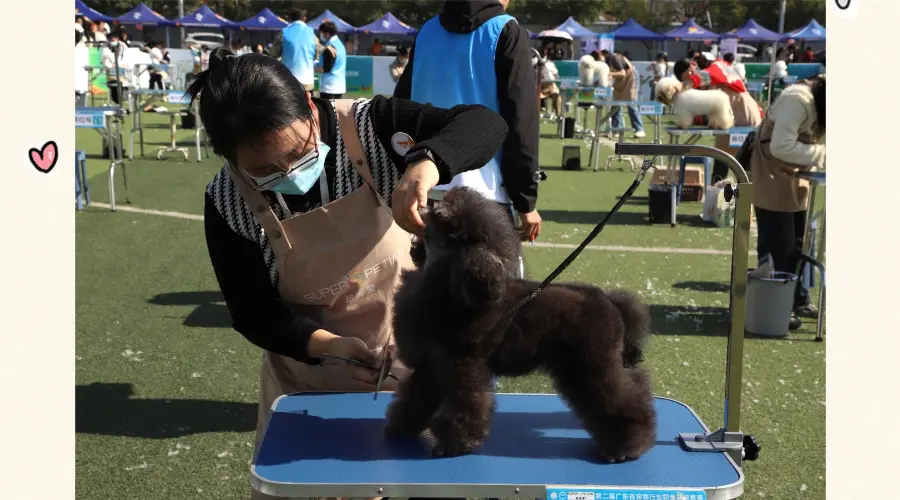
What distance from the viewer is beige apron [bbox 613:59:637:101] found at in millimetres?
16359

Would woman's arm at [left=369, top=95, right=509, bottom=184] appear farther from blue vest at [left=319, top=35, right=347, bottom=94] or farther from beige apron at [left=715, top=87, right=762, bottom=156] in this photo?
blue vest at [left=319, top=35, right=347, bottom=94]

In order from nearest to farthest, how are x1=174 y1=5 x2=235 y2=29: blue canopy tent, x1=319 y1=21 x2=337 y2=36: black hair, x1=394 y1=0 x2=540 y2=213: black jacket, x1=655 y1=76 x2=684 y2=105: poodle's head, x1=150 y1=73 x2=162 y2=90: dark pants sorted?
x1=394 y1=0 x2=540 y2=213: black jacket
x1=319 y1=21 x2=337 y2=36: black hair
x1=655 y1=76 x2=684 y2=105: poodle's head
x1=150 y1=73 x2=162 y2=90: dark pants
x1=174 y1=5 x2=235 y2=29: blue canopy tent

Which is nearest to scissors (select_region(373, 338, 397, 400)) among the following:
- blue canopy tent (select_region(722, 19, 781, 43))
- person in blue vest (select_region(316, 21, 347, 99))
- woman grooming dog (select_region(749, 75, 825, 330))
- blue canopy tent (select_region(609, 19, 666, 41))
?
woman grooming dog (select_region(749, 75, 825, 330))

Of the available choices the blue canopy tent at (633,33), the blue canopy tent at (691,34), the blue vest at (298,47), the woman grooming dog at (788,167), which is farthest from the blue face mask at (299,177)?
the blue canopy tent at (691,34)

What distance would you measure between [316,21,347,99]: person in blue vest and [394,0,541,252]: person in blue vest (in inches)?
293

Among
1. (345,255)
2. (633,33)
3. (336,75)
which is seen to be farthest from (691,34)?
(345,255)

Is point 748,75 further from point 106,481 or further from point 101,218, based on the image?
point 106,481

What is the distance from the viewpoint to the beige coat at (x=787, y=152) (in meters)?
4.79

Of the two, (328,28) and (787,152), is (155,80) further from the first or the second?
(787,152)

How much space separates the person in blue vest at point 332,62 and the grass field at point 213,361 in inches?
141

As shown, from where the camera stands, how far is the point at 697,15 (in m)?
51.1

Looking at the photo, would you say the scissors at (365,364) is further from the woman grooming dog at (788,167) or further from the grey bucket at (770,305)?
the grey bucket at (770,305)

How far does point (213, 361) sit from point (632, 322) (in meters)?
3.20

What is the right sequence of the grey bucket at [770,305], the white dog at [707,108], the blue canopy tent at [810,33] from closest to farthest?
the grey bucket at [770,305]
the white dog at [707,108]
the blue canopy tent at [810,33]
